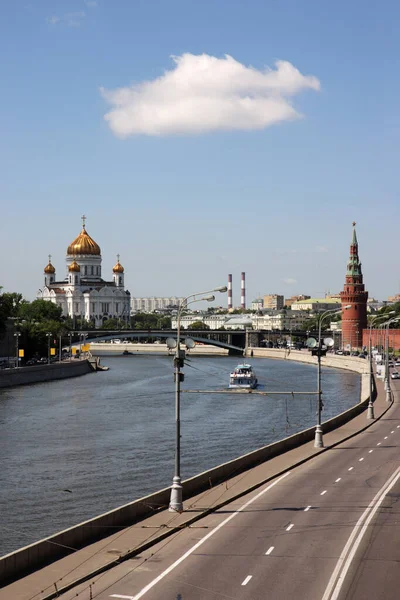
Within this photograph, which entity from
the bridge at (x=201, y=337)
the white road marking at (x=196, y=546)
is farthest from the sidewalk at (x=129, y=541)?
the bridge at (x=201, y=337)

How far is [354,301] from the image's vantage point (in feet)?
581

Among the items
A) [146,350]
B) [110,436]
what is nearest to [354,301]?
[146,350]

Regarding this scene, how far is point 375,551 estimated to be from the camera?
843 inches

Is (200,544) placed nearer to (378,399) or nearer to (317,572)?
(317,572)

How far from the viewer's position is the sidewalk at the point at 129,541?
18.8m

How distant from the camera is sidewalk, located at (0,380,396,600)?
61.7 feet

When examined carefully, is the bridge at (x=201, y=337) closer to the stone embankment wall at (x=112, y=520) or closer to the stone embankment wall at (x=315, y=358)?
the stone embankment wall at (x=315, y=358)

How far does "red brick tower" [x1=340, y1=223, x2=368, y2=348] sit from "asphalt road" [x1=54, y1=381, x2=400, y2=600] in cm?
14430

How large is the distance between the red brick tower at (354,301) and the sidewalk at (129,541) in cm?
14022

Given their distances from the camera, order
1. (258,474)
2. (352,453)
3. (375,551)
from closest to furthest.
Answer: (375,551) → (258,474) → (352,453)

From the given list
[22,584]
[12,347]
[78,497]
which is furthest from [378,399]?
[12,347]

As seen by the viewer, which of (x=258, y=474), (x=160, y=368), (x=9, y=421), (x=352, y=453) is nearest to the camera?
(x=258, y=474)

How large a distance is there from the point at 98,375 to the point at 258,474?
8313cm

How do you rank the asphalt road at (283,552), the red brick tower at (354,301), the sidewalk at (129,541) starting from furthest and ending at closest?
the red brick tower at (354,301), the sidewalk at (129,541), the asphalt road at (283,552)
